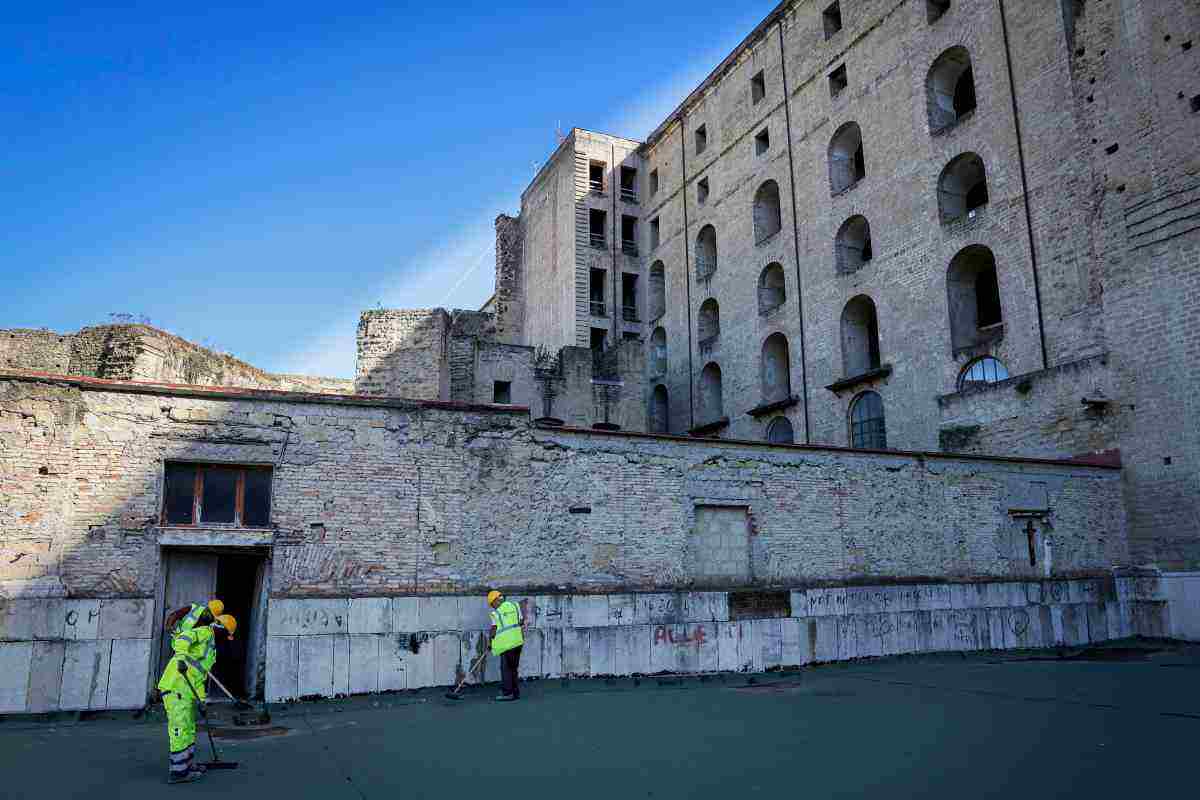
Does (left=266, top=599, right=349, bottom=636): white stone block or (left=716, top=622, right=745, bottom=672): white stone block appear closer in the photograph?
(left=266, top=599, right=349, bottom=636): white stone block

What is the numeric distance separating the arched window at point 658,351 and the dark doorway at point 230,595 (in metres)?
25.1

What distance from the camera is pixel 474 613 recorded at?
11.9 metres

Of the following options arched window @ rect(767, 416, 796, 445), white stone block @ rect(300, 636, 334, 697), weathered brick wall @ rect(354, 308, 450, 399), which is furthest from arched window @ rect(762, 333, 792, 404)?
white stone block @ rect(300, 636, 334, 697)

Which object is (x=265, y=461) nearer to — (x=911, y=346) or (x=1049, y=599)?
(x=1049, y=599)

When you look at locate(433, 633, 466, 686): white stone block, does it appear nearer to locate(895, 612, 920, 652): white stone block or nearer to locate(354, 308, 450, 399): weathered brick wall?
locate(895, 612, 920, 652): white stone block

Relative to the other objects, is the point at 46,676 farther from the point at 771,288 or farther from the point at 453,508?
the point at 771,288

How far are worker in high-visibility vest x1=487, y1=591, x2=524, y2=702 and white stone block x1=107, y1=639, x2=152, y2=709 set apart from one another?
14.1 ft

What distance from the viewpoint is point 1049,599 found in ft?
51.5

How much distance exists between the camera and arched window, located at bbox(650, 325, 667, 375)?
3628 cm

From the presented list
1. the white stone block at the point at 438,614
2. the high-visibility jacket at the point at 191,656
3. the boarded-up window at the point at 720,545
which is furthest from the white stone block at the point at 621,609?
the high-visibility jacket at the point at 191,656

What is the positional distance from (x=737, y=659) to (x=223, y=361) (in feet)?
61.3

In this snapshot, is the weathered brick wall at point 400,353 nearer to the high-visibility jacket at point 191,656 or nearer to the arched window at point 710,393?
the arched window at point 710,393

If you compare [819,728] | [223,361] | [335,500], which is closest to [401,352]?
[223,361]

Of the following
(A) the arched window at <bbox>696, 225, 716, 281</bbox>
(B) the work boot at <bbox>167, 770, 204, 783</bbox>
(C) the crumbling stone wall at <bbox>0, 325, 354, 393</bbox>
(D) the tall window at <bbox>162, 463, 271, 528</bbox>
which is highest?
(A) the arched window at <bbox>696, 225, 716, 281</bbox>
